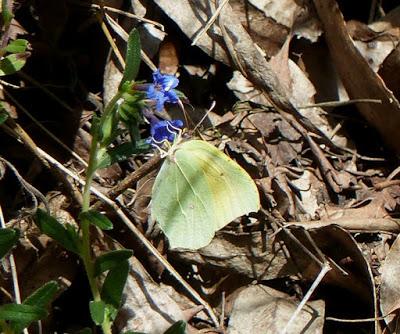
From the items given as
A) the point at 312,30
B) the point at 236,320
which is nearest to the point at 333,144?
the point at 312,30

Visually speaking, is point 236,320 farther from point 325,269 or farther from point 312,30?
point 312,30

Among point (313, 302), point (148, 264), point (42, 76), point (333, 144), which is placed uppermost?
point (42, 76)

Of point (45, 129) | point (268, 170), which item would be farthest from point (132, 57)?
point (268, 170)

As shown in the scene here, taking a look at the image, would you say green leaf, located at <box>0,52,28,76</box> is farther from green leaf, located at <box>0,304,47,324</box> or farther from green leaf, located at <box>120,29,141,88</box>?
green leaf, located at <box>0,304,47,324</box>

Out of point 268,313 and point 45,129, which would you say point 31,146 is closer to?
point 45,129

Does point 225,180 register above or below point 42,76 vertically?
below

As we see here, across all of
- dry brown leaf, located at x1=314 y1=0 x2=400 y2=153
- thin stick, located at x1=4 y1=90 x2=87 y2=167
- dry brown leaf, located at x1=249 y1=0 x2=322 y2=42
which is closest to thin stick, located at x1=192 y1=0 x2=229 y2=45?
dry brown leaf, located at x1=249 y1=0 x2=322 y2=42
